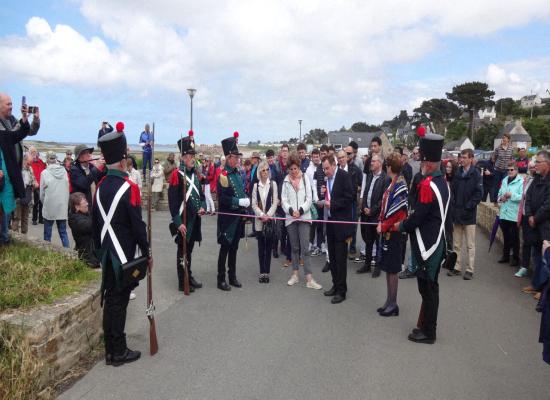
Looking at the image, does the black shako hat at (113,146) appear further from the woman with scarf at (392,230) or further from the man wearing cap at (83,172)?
the woman with scarf at (392,230)

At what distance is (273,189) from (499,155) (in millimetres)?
7863

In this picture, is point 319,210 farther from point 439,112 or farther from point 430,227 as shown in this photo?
point 439,112

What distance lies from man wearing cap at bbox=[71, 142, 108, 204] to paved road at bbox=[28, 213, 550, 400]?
6.52 feet

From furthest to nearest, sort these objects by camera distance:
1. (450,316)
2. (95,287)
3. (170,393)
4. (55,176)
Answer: (55,176) → (450,316) → (95,287) → (170,393)

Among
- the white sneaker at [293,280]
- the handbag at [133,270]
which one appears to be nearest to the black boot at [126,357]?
the handbag at [133,270]

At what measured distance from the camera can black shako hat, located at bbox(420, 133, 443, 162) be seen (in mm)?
4891

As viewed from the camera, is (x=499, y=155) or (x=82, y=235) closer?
(x=82, y=235)

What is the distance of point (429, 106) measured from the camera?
104375 mm

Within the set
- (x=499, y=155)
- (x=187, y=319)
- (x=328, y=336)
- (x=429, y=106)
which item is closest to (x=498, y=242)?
(x=499, y=155)

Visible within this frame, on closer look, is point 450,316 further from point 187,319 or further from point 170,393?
point 170,393

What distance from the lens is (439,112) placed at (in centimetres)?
10231

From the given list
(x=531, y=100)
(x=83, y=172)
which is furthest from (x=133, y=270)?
(x=531, y=100)

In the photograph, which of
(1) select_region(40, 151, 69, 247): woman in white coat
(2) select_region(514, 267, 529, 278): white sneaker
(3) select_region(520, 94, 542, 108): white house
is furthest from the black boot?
(3) select_region(520, 94, 542, 108): white house

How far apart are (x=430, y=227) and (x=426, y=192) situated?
0.41 m
